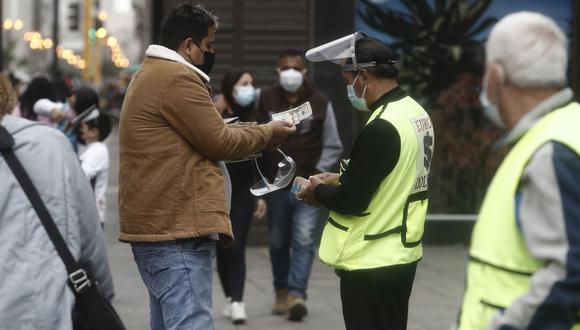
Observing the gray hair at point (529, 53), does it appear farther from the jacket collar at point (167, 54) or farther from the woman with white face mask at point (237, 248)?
the woman with white face mask at point (237, 248)

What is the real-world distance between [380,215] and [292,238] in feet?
12.9

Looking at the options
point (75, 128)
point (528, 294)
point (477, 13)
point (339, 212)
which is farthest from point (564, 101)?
point (477, 13)

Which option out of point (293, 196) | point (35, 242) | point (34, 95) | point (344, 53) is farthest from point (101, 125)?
point (35, 242)

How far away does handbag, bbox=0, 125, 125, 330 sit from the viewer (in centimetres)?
437

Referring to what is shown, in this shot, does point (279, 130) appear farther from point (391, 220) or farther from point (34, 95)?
point (34, 95)

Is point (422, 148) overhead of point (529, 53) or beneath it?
beneath

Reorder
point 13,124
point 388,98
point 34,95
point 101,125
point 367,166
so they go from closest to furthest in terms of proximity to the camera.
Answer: point 13,124 → point 367,166 → point 388,98 → point 101,125 → point 34,95

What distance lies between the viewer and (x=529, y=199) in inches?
117

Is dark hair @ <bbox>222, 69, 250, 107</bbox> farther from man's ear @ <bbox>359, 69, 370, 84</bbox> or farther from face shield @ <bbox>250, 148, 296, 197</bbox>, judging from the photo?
man's ear @ <bbox>359, 69, 370, 84</bbox>

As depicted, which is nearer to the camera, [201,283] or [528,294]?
[528,294]

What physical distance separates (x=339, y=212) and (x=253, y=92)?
154 inches

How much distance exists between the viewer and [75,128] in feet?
29.9

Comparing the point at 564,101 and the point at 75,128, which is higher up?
the point at 564,101

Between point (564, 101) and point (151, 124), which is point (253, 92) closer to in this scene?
point (151, 124)
